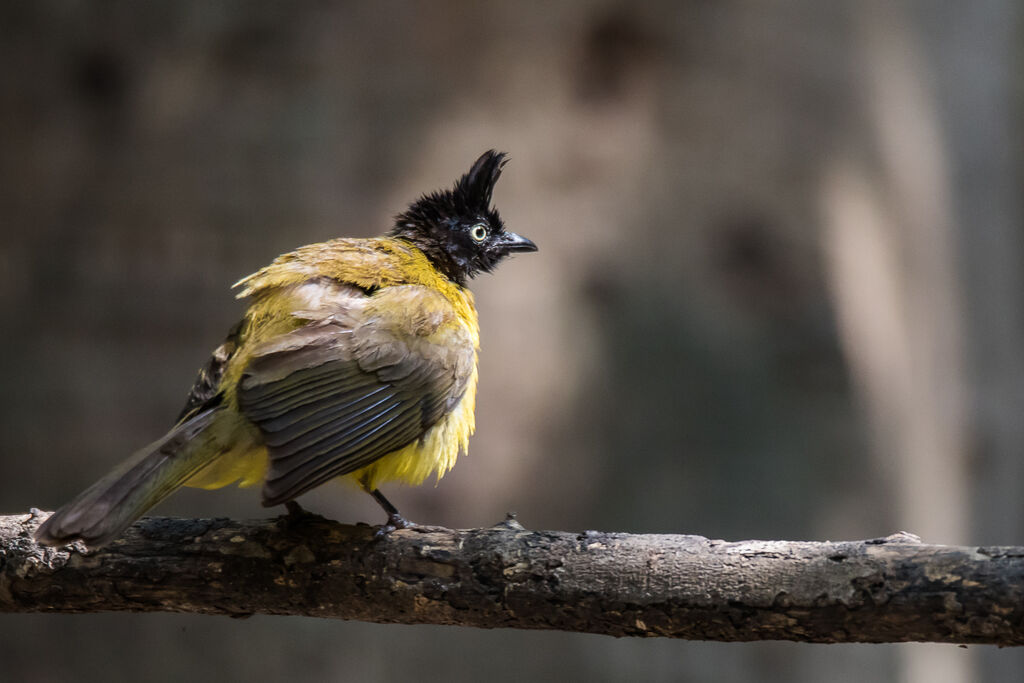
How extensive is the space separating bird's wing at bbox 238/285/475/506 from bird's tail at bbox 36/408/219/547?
18cm

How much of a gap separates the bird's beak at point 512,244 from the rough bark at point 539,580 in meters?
1.73

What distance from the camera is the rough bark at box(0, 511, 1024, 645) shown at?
237cm

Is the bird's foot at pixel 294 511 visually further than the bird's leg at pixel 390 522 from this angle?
Yes

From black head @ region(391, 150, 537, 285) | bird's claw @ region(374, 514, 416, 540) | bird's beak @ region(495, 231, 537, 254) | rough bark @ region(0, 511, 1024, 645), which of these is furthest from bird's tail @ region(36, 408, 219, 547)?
bird's beak @ region(495, 231, 537, 254)

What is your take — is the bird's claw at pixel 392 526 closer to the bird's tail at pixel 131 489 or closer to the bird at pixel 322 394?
the bird at pixel 322 394

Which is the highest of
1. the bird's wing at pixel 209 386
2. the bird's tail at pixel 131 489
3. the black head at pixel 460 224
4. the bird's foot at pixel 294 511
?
the black head at pixel 460 224

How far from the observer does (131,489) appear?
273cm

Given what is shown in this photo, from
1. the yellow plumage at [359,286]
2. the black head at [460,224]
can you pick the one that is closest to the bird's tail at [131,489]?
the yellow plumage at [359,286]

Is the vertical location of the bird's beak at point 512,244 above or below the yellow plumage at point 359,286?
above

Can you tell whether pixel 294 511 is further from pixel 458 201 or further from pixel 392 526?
pixel 458 201

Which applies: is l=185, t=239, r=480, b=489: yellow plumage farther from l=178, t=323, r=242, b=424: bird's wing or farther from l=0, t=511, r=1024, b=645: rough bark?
l=0, t=511, r=1024, b=645: rough bark

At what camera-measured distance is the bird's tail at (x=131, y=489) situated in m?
2.59

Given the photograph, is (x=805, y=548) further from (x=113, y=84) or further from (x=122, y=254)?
(x=113, y=84)

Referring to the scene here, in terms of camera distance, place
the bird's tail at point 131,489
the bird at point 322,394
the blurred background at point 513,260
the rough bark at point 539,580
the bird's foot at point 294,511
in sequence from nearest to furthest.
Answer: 1. the rough bark at point 539,580
2. the bird's tail at point 131,489
3. the bird at point 322,394
4. the bird's foot at point 294,511
5. the blurred background at point 513,260
